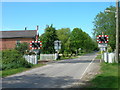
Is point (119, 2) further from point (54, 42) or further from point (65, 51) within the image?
point (65, 51)

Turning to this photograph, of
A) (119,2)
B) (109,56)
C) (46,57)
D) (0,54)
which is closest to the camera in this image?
(0,54)

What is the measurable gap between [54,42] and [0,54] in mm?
24407

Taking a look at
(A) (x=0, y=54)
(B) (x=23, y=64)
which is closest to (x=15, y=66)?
(B) (x=23, y=64)

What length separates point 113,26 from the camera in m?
39.6

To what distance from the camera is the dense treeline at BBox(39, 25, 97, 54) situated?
46.7 m

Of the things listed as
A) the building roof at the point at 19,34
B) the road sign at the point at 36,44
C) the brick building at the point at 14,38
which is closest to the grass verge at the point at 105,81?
the road sign at the point at 36,44

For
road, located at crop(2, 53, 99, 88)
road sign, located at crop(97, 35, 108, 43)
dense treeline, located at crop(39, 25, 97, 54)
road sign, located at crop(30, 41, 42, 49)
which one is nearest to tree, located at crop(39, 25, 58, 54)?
dense treeline, located at crop(39, 25, 97, 54)

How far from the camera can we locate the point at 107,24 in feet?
138

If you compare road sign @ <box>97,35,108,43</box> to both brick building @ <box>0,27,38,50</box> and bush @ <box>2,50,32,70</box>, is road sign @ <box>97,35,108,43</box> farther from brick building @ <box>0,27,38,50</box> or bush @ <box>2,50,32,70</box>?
brick building @ <box>0,27,38,50</box>

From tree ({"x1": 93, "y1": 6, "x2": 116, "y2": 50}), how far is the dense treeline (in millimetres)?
9616

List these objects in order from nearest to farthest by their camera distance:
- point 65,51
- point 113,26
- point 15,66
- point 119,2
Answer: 1. point 15,66
2. point 119,2
3. point 113,26
4. point 65,51

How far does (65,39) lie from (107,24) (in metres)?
43.1

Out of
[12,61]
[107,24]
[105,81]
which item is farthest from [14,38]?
[105,81]

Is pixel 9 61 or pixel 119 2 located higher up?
pixel 119 2
